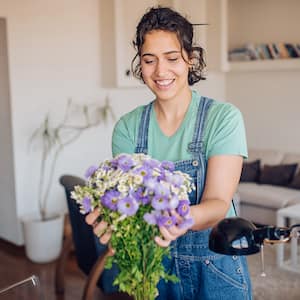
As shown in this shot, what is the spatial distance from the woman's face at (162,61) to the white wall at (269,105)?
4.73 metres

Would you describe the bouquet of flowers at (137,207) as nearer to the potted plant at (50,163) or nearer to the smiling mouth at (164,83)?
the smiling mouth at (164,83)

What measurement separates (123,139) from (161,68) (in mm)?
255

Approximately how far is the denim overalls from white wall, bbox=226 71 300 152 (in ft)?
15.3

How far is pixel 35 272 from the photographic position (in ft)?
13.6

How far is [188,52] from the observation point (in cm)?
134

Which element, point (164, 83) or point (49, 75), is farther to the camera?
point (49, 75)

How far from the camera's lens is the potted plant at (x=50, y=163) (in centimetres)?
430

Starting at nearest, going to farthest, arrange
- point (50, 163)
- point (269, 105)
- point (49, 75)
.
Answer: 1. point (49, 75)
2. point (50, 163)
3. point (269, 105)

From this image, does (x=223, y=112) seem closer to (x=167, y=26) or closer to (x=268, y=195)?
(x=167, y=26)

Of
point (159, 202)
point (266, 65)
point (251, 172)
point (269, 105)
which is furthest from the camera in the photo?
point (269, 105)

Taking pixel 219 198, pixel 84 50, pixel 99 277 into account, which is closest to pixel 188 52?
pixel 219 198

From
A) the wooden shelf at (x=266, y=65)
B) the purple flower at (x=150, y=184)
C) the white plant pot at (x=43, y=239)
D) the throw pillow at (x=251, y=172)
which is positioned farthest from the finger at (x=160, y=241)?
the wooden shelf at (x=266, y=65)

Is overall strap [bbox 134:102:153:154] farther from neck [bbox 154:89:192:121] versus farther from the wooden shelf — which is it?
the wooden shelf

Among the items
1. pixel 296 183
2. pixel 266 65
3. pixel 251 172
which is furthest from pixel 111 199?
pixel 266 65
